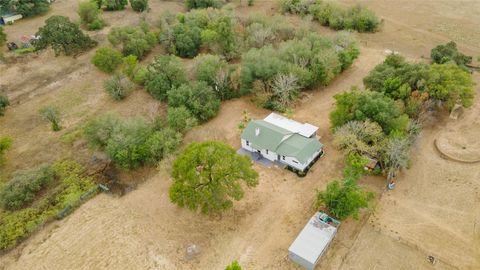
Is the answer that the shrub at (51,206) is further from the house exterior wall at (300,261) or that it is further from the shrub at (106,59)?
the house exterior wall at (300,261)

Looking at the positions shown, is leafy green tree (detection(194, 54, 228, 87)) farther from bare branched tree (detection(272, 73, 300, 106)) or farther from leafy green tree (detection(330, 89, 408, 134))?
leafy green tree (detection(330, 89, 408, 134))

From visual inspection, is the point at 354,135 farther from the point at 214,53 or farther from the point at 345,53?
the point at 214,53

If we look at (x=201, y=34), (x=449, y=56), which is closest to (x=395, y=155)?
(x=449, y=56)

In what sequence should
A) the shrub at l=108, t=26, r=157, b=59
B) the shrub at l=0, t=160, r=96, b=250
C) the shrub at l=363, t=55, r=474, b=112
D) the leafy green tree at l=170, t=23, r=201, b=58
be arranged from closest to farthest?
the shrub at l=0, t=160, r=96, b=250, the shrub at l=363, t=55, r=474, b=112, the shrub at l=108, t=26, r=157, b=59, the leafy green tree at l=170, t=23, r=201, b=58

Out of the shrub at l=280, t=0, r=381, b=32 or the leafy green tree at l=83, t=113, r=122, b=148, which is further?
Result: the shrub at l=280, t=0, r=381, b=32

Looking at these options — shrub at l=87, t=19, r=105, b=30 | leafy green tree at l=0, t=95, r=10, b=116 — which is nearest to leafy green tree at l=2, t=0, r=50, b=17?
shrub at l=87, t=19, r=105, b=30

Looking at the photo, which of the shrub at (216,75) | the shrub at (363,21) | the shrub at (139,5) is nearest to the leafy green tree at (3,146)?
the shrub at (216,75)
